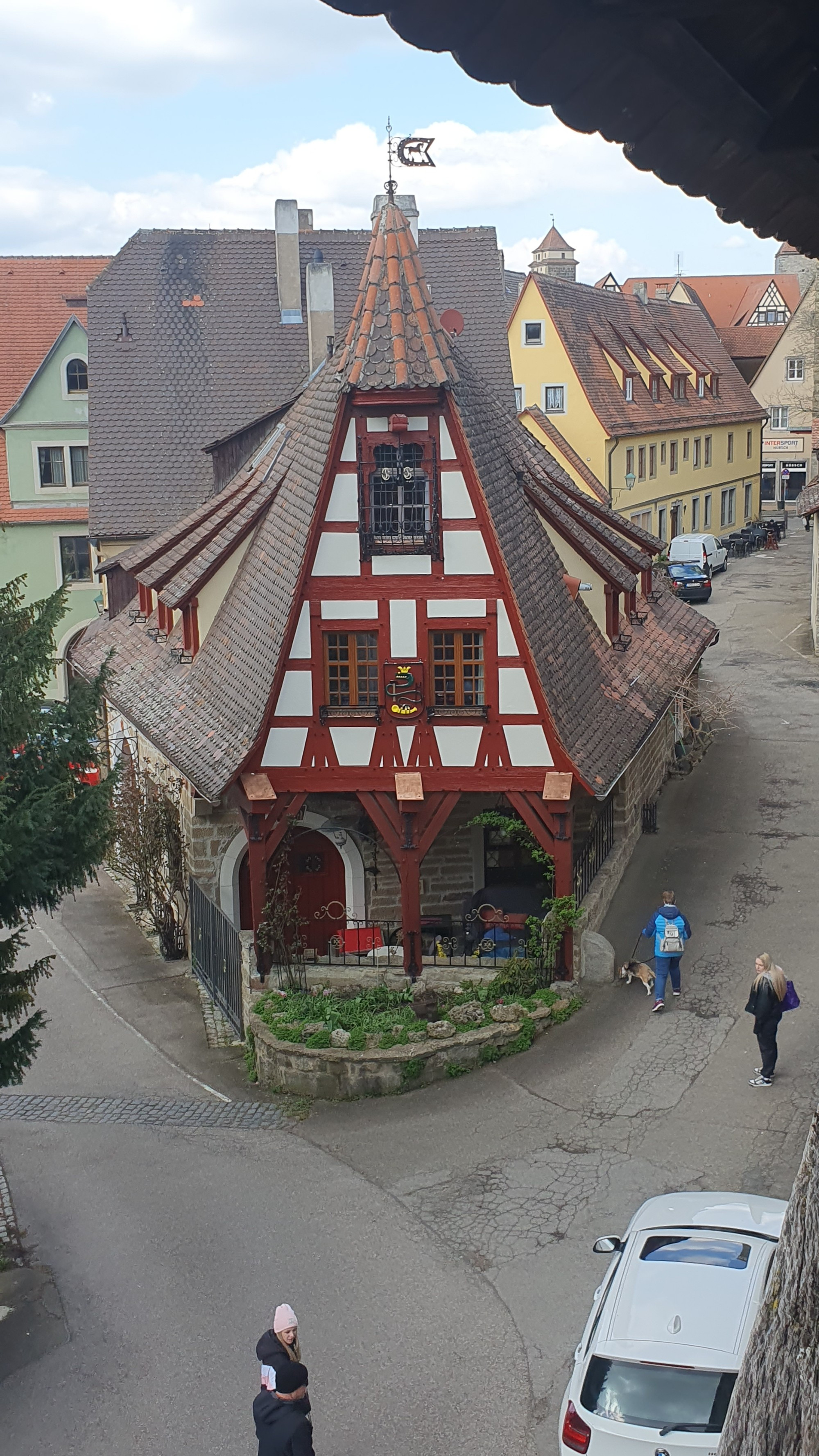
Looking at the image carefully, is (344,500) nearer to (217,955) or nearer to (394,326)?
(394,326)

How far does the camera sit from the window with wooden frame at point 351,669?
16.4 meters

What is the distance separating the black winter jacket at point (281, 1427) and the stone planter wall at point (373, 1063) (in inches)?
251

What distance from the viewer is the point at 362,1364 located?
10.5 metres

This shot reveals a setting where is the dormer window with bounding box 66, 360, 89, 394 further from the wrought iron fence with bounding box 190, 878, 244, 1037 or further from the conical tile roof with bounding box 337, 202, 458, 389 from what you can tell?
the wrought iron fence with bounding box 190, 878, 244, 1037

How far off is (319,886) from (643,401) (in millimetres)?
36178

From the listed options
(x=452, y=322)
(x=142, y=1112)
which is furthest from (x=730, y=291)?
(x=142, y=1112)

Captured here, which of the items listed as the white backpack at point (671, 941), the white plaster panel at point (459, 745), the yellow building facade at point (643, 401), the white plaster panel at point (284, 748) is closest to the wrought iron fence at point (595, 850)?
the white backpack at point (671, 941)

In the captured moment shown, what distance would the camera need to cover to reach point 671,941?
15836mm

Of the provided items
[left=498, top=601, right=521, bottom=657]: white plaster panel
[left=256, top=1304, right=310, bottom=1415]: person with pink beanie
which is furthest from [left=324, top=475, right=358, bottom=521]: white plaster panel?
[left=256, top=1304, right=310, bottom=1415]: person with pink beanie

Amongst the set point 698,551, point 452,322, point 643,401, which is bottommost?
point 698,551

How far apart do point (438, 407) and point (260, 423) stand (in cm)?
872

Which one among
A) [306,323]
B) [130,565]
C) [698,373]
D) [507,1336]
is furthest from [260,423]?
[698,373]

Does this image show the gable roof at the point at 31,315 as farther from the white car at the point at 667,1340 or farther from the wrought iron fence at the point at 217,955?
the white car at the point at 667,1340

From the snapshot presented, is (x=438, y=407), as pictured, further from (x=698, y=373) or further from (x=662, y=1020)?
(x=698, y=373)
